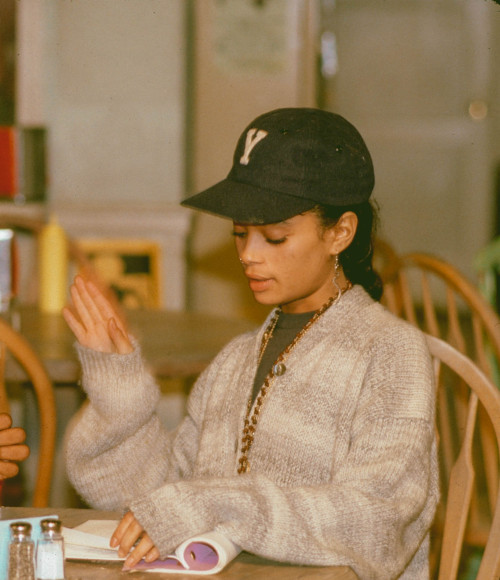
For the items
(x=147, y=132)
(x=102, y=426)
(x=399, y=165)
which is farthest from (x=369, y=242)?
(x=399, y=165)

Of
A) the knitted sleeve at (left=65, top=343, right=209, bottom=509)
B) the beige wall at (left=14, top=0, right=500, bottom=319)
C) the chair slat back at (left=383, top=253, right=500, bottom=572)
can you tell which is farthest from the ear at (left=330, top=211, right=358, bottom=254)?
the beige wall at (left=14, top=0, right=500, bottom=319)

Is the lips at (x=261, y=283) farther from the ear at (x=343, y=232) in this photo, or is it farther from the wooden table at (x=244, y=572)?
the wooden table at (x=244, y=572)

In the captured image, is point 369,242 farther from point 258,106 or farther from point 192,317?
point 258,106

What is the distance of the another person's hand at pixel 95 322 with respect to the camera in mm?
1367

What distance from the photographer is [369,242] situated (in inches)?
58.8

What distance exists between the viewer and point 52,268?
102 inches

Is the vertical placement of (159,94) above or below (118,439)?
above

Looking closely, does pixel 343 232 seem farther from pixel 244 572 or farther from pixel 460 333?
pixel 460 333

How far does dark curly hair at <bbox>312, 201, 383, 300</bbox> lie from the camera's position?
4.82ft

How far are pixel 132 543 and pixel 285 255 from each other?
1.53 ft

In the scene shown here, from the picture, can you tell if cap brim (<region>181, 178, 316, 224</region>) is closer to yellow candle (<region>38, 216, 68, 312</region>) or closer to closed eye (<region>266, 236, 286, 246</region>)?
closed eye (<region>266, 236, 286, 246</region>)

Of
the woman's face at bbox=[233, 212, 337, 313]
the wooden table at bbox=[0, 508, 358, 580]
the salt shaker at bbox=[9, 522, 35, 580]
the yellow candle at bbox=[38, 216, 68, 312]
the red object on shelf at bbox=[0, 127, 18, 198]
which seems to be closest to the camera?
the salt shaker at bbox=[9, 522, 35, 580]

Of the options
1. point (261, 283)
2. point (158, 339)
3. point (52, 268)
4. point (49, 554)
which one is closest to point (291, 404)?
point (261, 283)

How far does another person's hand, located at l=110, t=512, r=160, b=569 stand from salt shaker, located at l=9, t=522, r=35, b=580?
15 cm
